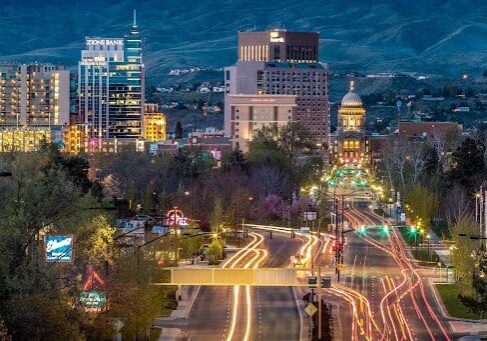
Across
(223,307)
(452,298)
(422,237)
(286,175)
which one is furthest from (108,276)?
(286,175)

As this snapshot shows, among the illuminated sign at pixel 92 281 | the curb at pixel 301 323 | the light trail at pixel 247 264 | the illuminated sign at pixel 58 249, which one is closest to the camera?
the illuminated sign at pixel 58 249

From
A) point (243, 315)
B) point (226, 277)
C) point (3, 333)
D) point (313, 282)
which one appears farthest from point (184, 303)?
point (3, 333)

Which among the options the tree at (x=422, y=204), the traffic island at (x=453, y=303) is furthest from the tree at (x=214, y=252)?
the tree at (x=422, y=204)

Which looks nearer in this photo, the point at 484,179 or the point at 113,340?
the point at 113,340

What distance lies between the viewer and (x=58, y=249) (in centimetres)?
6444

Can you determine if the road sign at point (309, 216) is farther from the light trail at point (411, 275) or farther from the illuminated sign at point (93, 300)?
the illuminated sign at point (93, 300)

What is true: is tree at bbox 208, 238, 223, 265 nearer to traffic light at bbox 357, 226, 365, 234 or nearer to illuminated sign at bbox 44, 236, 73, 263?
traffic light at bbox 357, 226, 365, 234

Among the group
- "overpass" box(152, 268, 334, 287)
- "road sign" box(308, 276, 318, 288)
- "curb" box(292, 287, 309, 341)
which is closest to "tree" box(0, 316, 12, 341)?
"curb" box(292, 287, 309, 341)

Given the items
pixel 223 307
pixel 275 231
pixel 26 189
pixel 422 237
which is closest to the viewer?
pixel 26 189

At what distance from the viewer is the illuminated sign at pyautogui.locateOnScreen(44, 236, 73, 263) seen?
64.1 m

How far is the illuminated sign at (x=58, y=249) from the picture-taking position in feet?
210

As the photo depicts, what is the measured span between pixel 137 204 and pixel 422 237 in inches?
889

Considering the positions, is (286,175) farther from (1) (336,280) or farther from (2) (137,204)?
(1) (336,280)

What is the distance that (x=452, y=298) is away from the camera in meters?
94.2
